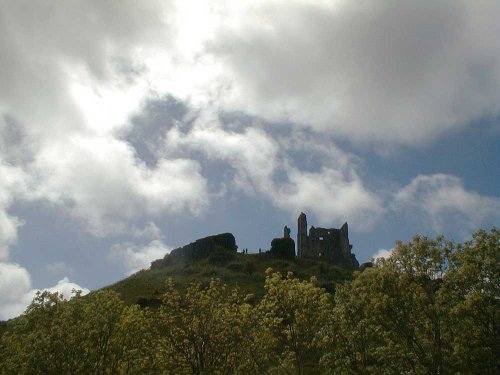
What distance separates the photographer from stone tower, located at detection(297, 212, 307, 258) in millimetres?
157875

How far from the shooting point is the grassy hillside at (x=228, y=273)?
103m

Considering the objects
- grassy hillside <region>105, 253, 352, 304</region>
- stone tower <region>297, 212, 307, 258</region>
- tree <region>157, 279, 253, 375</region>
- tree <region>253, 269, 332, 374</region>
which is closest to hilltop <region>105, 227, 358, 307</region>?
grassy hillside <region>105, 253, 352, 304</region>

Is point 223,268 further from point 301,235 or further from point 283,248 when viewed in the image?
point 301,235

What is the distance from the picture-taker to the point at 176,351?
108 ft

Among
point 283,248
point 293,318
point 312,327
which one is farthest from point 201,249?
point 312,327

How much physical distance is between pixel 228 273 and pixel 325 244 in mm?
53886

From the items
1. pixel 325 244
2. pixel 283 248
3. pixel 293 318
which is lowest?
pixel 293 318

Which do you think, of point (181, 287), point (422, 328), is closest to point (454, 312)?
point (422, 328)

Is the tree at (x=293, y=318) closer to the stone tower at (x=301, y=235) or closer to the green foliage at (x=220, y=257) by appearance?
the green foliage at (x=220, y=257)

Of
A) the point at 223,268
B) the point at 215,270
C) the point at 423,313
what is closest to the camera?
the point at 423,313

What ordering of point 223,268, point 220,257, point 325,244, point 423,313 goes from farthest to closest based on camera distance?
point 325,244 < point 220,257 < point 223,268 < point 423,313

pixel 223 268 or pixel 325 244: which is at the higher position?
pixel 325 244

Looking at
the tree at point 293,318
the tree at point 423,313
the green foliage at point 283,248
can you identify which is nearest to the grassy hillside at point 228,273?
the green foliage at point 283,248

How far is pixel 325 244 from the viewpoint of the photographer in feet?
527
